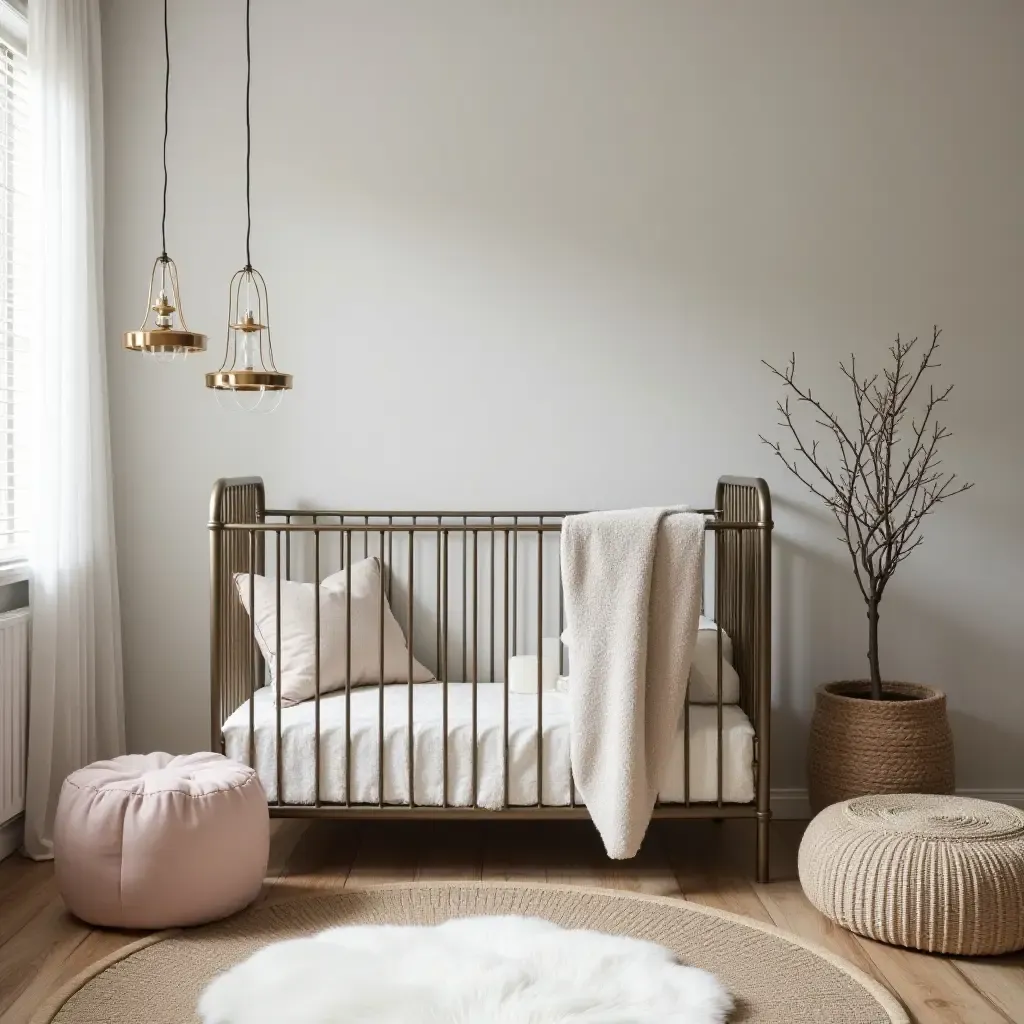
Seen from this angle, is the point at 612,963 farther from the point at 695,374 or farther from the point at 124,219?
the point at 124,219

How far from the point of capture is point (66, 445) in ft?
9.53

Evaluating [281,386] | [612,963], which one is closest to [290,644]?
[281,386]

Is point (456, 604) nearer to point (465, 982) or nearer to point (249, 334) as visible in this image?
point (249, 334)

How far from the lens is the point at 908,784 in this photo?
9.14 ft

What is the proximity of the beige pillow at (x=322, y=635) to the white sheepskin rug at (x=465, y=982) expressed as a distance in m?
0.73

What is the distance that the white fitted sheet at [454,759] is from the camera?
2.67 m

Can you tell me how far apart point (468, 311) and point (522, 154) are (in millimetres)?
464

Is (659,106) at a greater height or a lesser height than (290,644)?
greater

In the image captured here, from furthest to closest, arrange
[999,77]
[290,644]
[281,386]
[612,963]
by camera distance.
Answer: [999,77] < [290,644] < [281,386] < [612,963]

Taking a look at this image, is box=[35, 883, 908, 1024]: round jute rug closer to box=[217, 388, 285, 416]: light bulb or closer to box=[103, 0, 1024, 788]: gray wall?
box=[103, 0, 1024, 788]: gray wall

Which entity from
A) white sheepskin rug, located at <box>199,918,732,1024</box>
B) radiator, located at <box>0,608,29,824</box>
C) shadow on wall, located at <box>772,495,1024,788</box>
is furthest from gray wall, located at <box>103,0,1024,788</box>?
white sheepskin rug, located at <box>199,918,732,1024</box>

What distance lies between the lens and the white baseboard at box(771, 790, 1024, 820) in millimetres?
3262

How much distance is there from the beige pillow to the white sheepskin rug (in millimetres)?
731

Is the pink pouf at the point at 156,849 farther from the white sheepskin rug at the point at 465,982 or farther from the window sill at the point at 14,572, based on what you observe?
the window sill at the point at 14,572
